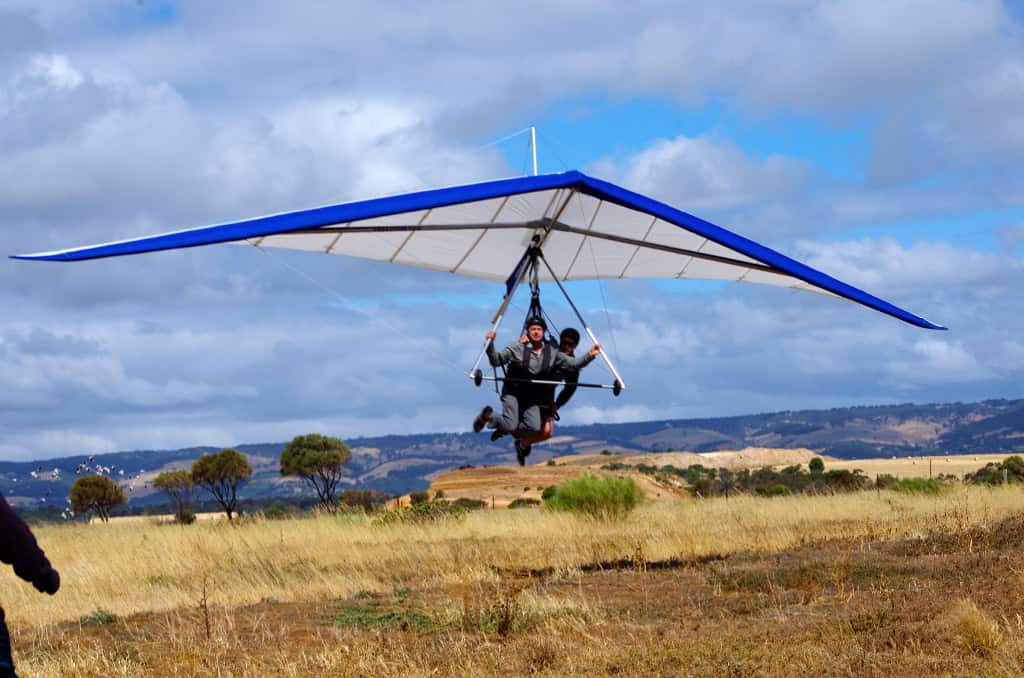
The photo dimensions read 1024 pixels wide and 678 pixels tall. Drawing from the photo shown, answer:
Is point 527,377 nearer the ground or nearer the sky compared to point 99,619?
nearer the sky

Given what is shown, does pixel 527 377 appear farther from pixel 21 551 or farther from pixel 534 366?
pixel 21 551

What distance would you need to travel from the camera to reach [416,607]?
14594 mm

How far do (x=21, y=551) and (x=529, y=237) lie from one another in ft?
35.5

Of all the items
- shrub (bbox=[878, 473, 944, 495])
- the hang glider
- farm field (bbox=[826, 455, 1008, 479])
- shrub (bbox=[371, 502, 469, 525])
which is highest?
the hang glider

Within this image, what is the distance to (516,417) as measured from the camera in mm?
13828

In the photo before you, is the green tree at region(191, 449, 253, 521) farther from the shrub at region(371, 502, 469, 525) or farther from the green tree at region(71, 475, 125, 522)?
the shrub at region(371, 502, 469, 525)

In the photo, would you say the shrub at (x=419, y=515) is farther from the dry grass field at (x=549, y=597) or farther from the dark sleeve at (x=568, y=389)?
the dark sleeve at (x=568, y=389)

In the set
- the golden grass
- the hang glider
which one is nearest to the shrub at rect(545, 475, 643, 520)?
the golden grass

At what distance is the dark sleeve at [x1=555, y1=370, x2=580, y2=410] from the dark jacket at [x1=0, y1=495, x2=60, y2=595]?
9.00 metres

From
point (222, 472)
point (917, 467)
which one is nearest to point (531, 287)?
point (222, 472)

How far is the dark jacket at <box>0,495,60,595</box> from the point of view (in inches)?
205

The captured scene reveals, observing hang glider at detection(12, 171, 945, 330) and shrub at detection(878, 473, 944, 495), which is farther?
shrub at detection(878, 473, 944, 495)

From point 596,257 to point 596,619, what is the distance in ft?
20.8

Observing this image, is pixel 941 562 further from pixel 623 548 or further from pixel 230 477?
pixel 230 477
